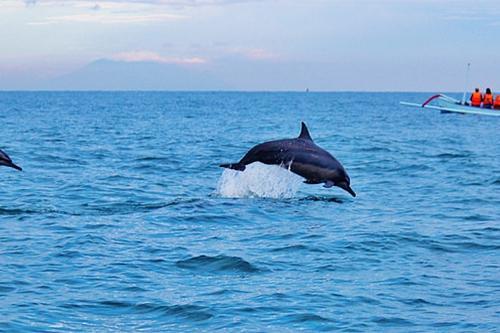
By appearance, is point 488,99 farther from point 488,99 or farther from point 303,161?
point 303,161

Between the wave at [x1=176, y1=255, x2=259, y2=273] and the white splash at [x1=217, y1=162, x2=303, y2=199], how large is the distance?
690 cm

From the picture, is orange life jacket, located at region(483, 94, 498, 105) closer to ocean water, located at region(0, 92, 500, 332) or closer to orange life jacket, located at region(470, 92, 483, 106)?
orange life jacket, located at region(470, 92, 483, 106)

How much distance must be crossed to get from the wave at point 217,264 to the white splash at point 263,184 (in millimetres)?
6904

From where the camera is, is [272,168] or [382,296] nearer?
[382,296]

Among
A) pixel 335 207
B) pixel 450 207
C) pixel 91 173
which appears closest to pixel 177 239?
pixel 335 207

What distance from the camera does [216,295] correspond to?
11695 mm

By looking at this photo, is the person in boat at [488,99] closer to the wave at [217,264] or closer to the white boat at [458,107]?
the white boat at [458,107]

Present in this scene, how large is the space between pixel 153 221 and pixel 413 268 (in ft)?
19.1

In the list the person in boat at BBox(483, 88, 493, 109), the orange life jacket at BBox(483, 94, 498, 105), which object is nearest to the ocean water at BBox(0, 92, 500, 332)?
the person in boat at BBox(483, 88, 493, 109)

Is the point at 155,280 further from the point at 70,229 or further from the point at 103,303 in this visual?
the point at 70,229

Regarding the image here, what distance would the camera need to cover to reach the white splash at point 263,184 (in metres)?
21.0

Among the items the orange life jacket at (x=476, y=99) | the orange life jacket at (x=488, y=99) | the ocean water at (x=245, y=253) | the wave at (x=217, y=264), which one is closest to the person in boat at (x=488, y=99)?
the orange life jacket at (x=488, y=99)

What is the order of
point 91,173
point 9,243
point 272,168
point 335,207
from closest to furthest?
point 9,243 → point 335,207 → point 272,168 → point 91,173

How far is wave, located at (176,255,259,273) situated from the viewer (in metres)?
13.2
